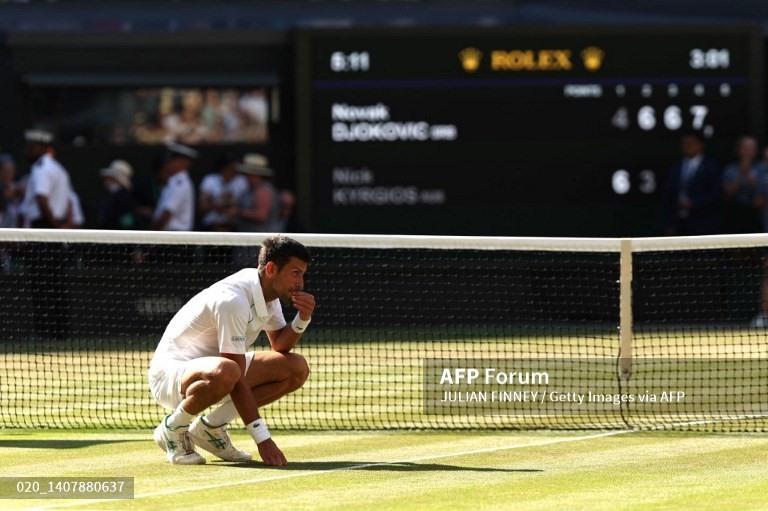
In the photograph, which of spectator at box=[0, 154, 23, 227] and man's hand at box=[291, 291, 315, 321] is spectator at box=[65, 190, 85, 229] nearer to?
spectator at box=[0, 154, 23, 227]

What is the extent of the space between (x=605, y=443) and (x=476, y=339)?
499 centimetres

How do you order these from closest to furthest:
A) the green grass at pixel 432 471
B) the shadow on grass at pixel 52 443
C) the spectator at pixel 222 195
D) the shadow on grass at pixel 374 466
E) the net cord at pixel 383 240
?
the green grass at pixel 432 471
the shadow on grass at pixel 374 466
the shadow on grass at pixel 52 443
the net cord at pixel 383 240
the spectator at pixel 222 195

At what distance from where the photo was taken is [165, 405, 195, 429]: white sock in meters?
9.12

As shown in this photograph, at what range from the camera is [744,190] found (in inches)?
723

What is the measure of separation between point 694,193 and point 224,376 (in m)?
10.1

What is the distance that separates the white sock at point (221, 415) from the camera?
364 inches

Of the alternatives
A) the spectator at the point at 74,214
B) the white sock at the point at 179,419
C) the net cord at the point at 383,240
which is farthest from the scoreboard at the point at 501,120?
the white sock at the point at 179,419

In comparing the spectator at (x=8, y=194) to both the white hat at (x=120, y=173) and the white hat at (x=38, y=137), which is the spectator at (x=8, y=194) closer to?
the white hat at (x=38, y=137)

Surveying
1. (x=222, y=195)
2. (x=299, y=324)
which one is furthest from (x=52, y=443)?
(x=222, y=195)

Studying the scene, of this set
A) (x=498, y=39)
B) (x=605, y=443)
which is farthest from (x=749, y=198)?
(x=605, y=443)

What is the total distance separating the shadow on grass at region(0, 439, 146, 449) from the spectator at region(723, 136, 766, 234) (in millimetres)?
9491

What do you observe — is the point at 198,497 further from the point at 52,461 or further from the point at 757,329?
the point at 757,329

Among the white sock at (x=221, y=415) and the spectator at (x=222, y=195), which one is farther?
the spectator at (x=222, y=195)

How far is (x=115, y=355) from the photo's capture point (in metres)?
14.4
